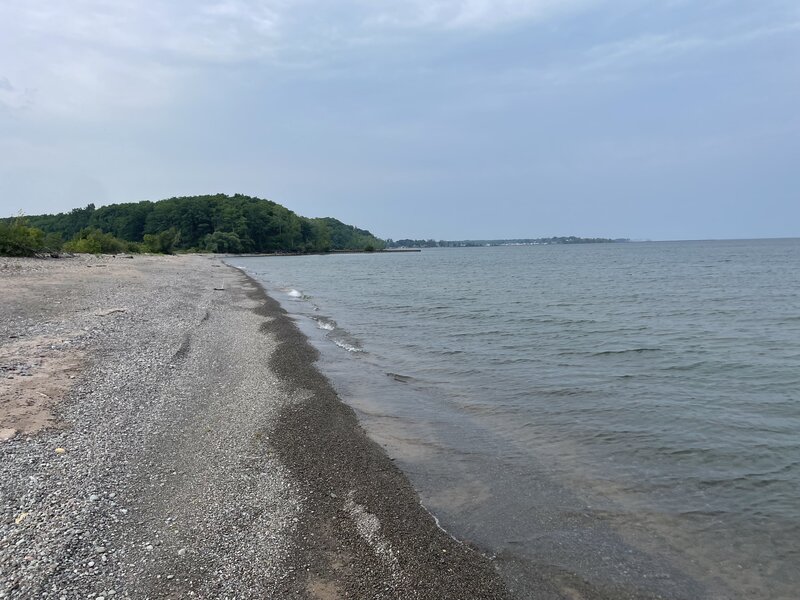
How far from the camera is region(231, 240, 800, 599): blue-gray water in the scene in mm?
6027

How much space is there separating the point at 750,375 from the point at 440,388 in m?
9.19

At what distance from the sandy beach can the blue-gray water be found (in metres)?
1.01

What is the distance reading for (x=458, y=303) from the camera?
3262cm

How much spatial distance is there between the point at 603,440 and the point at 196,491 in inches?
290

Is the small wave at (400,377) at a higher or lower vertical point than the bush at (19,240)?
lower

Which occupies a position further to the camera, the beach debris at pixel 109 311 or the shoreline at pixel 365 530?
the beach debris at pixel 109 311

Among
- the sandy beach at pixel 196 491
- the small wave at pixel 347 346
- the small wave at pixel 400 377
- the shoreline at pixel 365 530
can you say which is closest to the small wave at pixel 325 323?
the small wave at pixel 347 346

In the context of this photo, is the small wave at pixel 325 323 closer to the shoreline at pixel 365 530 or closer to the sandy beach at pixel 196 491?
the sandy beach at pixel 196 491

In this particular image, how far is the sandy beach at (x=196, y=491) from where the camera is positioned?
4922 mm

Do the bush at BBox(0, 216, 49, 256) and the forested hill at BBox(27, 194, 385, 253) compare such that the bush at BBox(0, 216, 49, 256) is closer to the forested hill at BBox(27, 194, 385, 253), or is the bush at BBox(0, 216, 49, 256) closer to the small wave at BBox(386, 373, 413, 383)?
the small wave at BBox(386, 373, 413, 383)

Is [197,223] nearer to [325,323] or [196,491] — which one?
[325,323]

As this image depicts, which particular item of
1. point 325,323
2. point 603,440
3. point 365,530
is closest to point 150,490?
point 365,530

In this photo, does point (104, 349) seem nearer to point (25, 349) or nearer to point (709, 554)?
point (25, 349)

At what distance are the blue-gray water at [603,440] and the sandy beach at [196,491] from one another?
1.01 m
